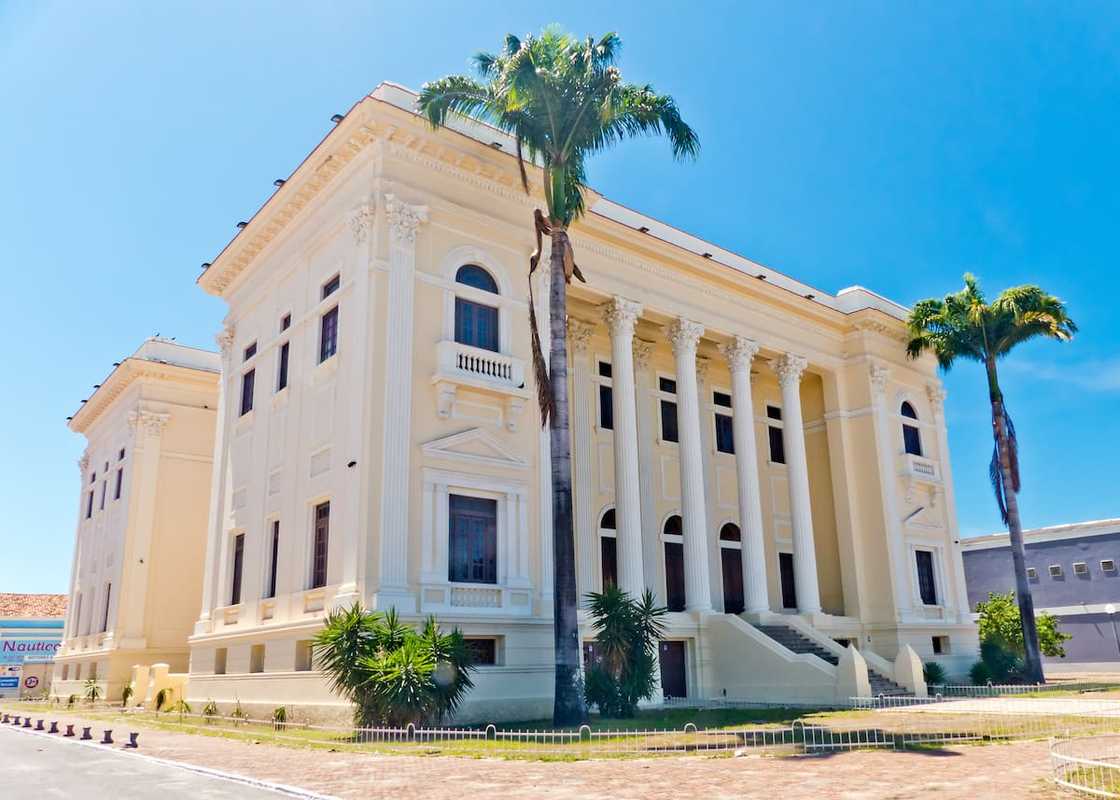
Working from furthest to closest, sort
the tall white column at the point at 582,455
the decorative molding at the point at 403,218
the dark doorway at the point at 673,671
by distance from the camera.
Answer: the tall white column at the point at 582,455, the dark doorway at the point at 673,671, the decorative molding at the point at 403,218

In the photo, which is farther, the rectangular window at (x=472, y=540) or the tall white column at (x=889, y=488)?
the tall white column at (x=889, y=488)

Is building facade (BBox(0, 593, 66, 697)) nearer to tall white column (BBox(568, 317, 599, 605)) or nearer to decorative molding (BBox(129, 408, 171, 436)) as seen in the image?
decorative molding (BBox(129, 408, 171, 436))

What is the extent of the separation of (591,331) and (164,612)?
19.4 metres

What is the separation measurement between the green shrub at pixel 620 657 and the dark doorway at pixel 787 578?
13.1 m

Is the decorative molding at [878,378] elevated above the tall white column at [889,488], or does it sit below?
above

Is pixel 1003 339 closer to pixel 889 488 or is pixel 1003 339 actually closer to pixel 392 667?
pixel 889 488

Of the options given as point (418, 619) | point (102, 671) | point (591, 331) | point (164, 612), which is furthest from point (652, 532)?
point (102, 671)

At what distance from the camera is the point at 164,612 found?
3409 cm

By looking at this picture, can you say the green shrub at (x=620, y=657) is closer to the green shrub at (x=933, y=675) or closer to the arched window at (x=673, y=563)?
the arched window at (x=673, y=563)

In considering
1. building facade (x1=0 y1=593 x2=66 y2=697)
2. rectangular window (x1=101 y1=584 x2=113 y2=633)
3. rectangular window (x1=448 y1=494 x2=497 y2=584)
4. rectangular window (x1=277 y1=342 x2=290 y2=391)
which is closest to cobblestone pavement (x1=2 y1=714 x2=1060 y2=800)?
rectangular window (x1=448 y1=494 x2=497 y2=584)

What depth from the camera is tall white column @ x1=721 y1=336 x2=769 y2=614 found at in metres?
27.2

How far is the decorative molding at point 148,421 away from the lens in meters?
35.5

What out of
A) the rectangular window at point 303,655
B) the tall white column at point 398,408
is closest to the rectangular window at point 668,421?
the tall white column at point 398,408

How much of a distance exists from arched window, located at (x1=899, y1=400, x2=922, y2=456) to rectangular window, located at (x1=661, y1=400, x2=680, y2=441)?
→ 949 cm
